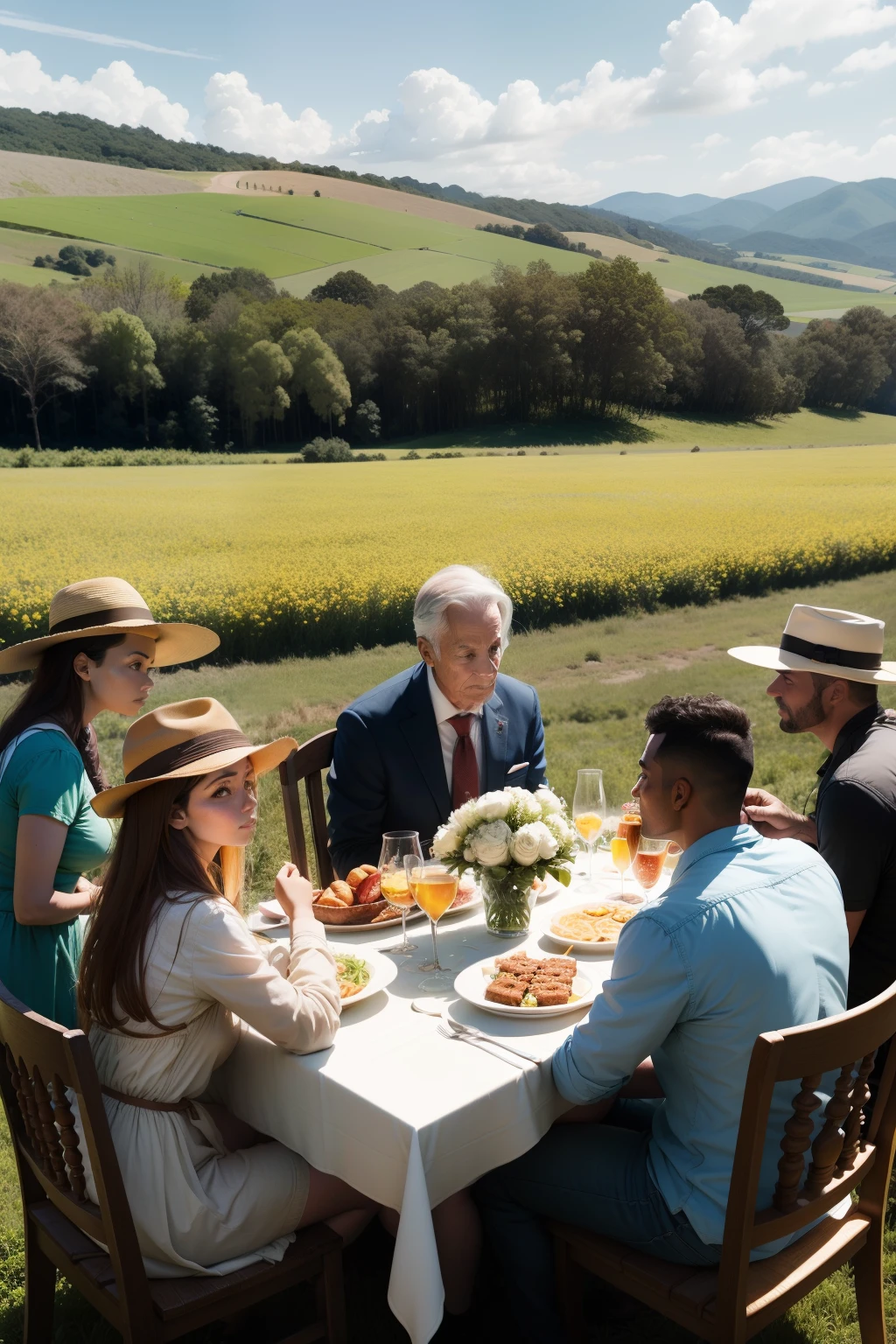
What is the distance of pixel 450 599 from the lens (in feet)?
10.8

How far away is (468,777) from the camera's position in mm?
3441

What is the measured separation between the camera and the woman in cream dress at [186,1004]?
1.96m

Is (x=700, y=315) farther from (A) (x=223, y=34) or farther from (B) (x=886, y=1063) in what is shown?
(B) (x=886, y=1063)

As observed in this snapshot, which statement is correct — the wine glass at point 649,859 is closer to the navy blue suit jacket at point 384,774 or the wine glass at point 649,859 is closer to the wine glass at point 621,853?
the wine glass at point 621,853

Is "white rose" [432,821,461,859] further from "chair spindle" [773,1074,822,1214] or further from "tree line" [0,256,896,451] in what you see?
"tree line" [0,256,896,451]

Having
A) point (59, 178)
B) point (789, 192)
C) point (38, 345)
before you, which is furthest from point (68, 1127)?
point (789, 192)

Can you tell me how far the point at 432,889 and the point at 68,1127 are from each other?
0.83 metres

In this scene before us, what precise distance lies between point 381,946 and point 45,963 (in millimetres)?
914

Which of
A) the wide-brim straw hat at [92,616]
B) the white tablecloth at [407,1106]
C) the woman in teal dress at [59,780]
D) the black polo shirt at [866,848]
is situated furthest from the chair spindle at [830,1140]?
the wide-brim straw hat at [92,616]

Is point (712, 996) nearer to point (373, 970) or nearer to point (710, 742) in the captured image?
point (710, 742)

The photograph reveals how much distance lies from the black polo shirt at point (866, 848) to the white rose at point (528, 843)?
2.44 ft

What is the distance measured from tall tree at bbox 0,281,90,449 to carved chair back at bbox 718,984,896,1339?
6171mm

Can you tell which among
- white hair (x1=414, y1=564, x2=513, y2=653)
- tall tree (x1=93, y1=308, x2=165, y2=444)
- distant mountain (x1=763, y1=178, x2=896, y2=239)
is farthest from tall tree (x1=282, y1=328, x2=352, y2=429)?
distant mountain (x1=763, y1=178, x2=896, y2=239)

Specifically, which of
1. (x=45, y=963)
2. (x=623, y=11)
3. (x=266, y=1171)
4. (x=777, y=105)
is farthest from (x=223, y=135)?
(x=266, y=1171)
